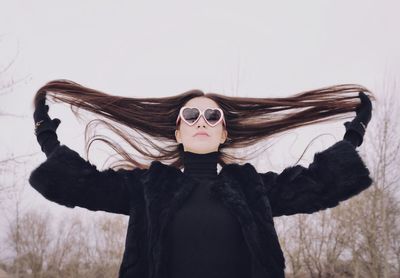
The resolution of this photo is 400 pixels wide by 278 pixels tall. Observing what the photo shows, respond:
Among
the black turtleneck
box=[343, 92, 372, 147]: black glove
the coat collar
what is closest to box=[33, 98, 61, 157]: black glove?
the coat collar

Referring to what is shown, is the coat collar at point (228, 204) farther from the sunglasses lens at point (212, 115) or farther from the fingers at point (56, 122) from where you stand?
the fingers at point (56, 122)

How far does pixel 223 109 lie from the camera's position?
3.60 metres

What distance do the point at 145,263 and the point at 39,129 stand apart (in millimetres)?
1276

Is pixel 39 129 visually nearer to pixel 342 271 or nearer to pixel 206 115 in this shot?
pixel 206 115

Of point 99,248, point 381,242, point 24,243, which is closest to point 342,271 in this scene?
point 381,242

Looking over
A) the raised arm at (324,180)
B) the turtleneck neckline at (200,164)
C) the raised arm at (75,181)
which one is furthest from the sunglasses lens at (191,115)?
the raised arm at (324,180)

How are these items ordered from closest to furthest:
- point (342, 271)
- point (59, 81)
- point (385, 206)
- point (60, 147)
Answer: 1. point (60, 147)
2. point (59, 81)
3. point (385, 206)
4. point (342, 271)

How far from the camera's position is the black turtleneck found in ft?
9.19

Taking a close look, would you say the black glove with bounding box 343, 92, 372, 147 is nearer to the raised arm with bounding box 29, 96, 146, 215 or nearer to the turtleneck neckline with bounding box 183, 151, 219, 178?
the turtleneck neckline with bounding box 183, 151, 219, 178

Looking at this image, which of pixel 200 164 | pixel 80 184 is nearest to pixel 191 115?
pixel 200 164

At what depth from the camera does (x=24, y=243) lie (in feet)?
72.9

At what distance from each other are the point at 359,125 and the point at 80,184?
7.06ft

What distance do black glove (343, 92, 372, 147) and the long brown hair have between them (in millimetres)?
120

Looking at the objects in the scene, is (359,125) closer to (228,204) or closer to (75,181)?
(228,204)
